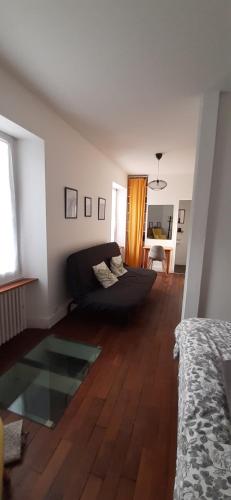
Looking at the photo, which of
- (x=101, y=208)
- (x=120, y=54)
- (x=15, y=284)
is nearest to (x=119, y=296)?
(x=15, y=284)

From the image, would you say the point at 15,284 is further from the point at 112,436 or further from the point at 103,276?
the point at 112,436

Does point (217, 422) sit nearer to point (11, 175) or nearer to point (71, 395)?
point (71, 395)

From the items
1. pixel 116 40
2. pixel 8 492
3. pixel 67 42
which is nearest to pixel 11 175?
pixel 67 42

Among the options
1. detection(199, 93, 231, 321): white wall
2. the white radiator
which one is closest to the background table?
detection(199, 93, 231, 321): white wall

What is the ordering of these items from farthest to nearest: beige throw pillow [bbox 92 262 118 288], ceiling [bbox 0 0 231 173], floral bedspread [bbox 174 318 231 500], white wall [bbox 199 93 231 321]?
beige throw pillow [bbox 92 262 118 288] → white wall [bbox 199 93 231 321] → ceiling [bbox 0 0 231 173] → floral bedspread [bbox 174 318 231 500]

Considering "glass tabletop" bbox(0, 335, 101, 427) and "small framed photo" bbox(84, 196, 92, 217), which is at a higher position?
"small framed photo" bbox(84, 196, 92, 217)

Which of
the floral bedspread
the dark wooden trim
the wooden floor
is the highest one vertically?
the dark wooden trim

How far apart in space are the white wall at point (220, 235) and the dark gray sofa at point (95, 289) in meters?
0.86

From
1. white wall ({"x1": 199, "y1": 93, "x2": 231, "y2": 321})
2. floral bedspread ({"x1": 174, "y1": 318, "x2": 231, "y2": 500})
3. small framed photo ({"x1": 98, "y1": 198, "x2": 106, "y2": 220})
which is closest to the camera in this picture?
floral bedspread ({"x1": 174, "y1": 318, "x2": 231, "y2": 500})

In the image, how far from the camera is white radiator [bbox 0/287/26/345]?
88.3 inches

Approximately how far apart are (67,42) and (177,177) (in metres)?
4.31

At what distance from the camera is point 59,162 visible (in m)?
2.62

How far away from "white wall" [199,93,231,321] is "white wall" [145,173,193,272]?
3.21 meters

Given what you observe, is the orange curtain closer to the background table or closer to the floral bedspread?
the background table
